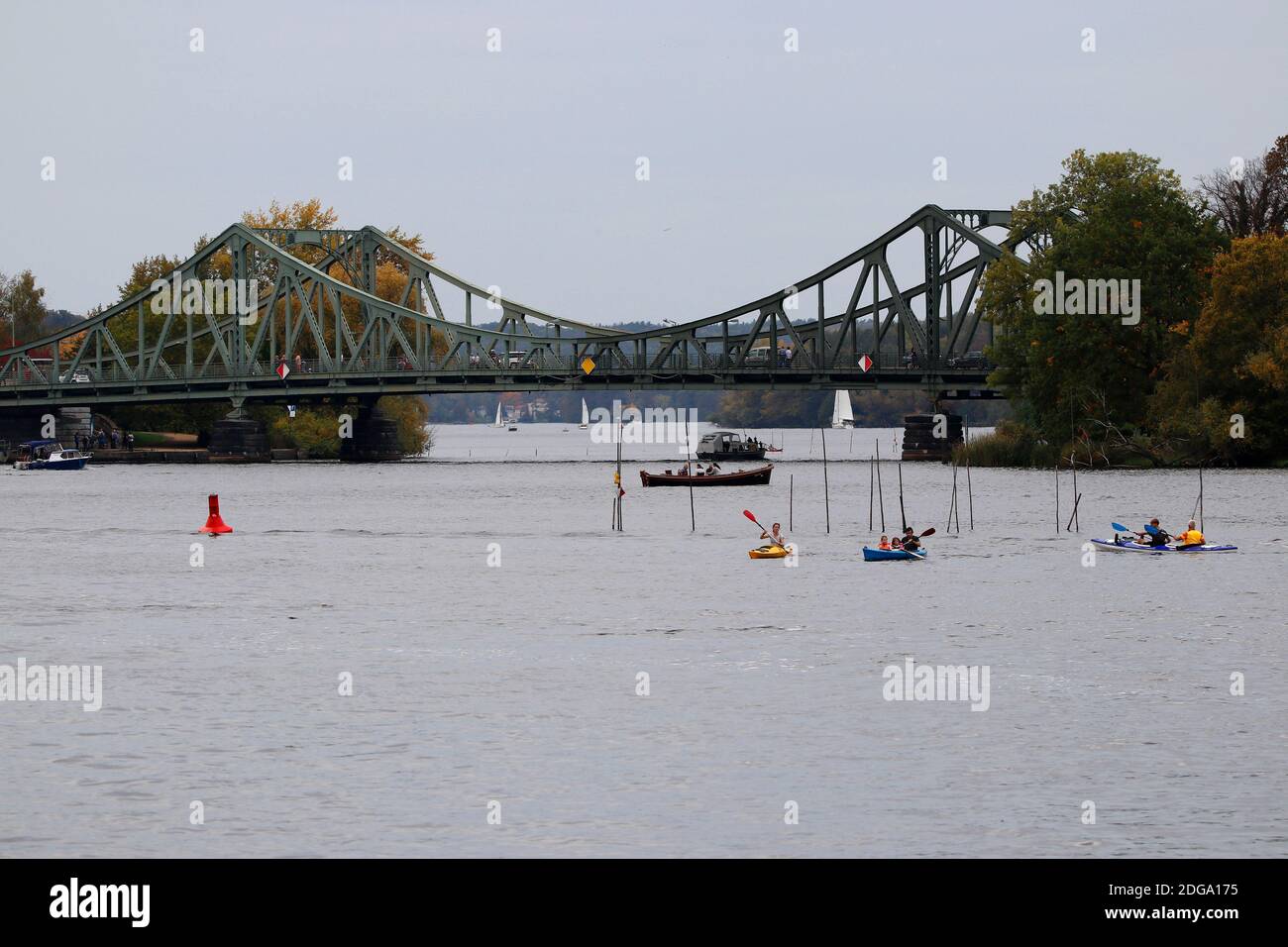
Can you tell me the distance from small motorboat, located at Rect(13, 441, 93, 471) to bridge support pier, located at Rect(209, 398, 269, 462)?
410 inches

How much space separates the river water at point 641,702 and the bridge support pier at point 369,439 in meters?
90.9

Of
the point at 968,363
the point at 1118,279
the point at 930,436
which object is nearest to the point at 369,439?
the point at 930,436

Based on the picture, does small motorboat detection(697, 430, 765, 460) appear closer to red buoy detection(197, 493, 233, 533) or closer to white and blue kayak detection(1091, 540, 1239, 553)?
red buoy detection(197, 493, 233, 533)

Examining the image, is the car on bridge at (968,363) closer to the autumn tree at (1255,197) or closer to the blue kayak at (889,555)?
the autumn tree at (1255,197)

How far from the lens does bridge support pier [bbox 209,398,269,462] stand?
16075cm

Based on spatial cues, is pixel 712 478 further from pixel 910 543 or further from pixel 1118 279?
pixel 910 543

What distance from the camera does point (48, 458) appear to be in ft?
522

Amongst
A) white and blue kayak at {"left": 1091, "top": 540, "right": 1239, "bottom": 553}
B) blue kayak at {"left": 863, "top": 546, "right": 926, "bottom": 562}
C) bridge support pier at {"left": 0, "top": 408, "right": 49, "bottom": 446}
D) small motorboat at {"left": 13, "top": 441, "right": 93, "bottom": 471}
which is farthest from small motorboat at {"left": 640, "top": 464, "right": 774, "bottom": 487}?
bridge support pier at {"left": 0, "top": 408, "right": 49, "bottom": 446}

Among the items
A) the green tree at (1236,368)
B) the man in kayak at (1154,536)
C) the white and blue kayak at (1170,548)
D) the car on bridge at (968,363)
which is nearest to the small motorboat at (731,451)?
the car on bridge at (968,363)

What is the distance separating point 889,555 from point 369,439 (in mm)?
109052

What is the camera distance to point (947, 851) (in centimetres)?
2248

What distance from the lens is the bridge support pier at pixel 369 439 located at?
165625 millimetres

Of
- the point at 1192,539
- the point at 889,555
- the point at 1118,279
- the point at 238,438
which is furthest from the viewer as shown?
the point at 238,438
